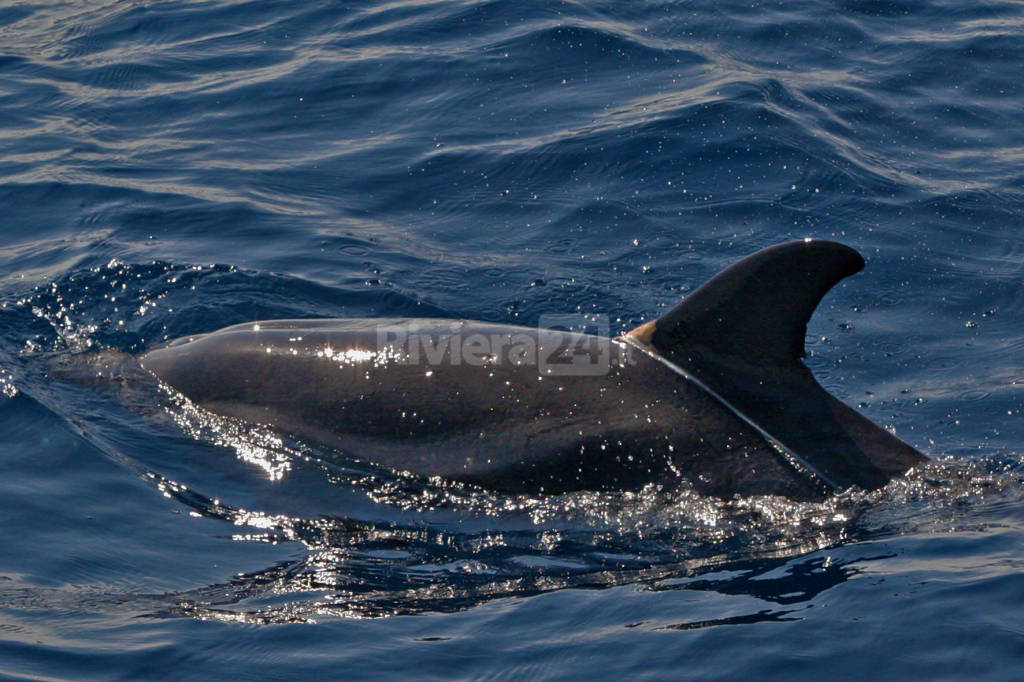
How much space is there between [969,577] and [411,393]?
3.19 metres

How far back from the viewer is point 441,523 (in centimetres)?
723

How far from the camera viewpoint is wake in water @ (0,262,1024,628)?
258 inches

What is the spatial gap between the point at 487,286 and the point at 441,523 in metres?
3.93

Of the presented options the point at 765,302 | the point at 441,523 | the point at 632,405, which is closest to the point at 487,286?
the point at 632,405

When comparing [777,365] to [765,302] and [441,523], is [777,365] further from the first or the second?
[441,523]

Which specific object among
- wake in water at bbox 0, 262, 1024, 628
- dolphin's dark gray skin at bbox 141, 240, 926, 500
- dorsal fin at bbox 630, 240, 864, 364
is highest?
dorsal fin at bbox 630, 240, 864, 364

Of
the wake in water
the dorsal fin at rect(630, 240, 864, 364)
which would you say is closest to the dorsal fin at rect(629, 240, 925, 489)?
the dorsal fin at rect(630, 240, 864, 364)

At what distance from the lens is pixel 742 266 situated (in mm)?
7164

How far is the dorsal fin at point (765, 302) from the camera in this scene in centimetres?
700

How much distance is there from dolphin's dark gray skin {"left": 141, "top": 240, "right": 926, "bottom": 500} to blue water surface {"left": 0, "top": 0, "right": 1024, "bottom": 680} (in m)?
0.16

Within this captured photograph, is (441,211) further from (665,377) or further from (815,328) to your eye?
(665,377)

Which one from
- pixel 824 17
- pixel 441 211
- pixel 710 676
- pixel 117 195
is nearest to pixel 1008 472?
pixel 710 676

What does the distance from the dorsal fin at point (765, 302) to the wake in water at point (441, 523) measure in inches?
33.2

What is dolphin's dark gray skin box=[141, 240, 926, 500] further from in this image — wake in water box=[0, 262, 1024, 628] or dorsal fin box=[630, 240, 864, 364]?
wake in water box=[0, 262, 1024, 628]
